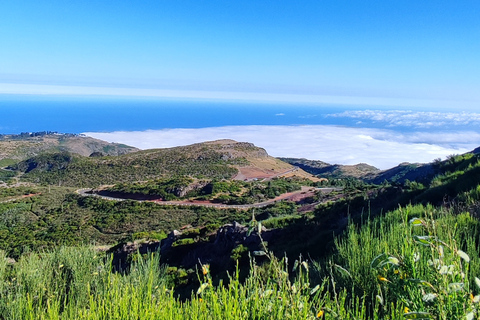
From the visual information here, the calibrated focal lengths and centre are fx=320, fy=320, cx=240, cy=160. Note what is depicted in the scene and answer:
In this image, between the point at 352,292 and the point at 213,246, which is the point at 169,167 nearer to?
the point at 213,246

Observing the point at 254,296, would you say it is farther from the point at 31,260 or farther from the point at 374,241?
the point at 31,260

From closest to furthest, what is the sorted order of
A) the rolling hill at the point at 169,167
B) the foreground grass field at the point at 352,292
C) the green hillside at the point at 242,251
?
the foreground grass field at the point at 352,292, the green hillside at the point at 242,251, the rolling hill at the point at 169,167

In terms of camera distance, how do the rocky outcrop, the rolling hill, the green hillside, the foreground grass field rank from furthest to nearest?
1. the rolling hill
2. the rocky outcrop
3. the green hillside
4. the foreground grass field

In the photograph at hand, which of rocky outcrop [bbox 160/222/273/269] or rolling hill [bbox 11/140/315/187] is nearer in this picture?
rocky outcrop [bbox 160/222/273/269]

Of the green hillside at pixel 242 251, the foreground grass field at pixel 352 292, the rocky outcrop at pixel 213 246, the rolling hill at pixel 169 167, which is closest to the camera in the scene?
the foreground grass field at pixel 352 292

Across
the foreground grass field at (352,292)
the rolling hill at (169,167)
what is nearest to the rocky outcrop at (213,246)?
the foreground grass field at (352,292)

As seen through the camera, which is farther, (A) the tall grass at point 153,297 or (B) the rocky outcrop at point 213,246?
(B) the rocky outcrop at point 213,246

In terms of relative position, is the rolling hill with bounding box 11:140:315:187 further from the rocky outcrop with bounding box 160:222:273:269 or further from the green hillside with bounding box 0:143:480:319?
the rocky outcrop with bounding box 160:222:273:269

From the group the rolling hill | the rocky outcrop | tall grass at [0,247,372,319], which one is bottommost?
the rolling hill

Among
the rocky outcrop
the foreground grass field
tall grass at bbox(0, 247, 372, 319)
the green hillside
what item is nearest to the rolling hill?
the green hillside

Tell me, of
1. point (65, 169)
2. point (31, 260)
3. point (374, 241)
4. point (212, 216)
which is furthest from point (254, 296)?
point (65, 169)

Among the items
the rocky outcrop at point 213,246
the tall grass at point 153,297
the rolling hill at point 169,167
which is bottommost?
the rolling hill at point 169,167

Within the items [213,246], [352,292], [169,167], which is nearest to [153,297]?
[352,292]

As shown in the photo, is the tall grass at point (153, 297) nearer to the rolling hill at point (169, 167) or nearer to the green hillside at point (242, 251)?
the green hillside at point (242, 251)
